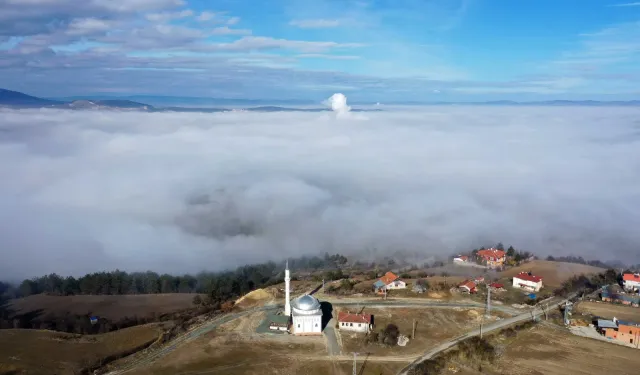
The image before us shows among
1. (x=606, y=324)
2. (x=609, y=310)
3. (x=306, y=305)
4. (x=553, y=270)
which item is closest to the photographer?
(x=306, y=305)

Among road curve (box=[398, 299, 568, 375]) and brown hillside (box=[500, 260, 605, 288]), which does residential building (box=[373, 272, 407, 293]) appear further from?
brown hillside (box=[500, 260, 605, 288])

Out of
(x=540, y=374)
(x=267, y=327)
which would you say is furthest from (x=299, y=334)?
(x=540, y=374)

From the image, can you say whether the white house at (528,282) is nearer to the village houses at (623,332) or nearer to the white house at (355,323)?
the village houses at (623,332)

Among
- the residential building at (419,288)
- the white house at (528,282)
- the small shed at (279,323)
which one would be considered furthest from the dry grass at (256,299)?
the white house at (528,282)

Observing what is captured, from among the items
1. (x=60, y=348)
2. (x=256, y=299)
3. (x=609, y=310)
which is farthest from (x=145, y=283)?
(x=609, y=310)

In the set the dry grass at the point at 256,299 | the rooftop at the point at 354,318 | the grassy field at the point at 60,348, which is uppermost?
the rooftop at the point at 354,318

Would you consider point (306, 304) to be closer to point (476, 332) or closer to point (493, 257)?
point (476, 332)
